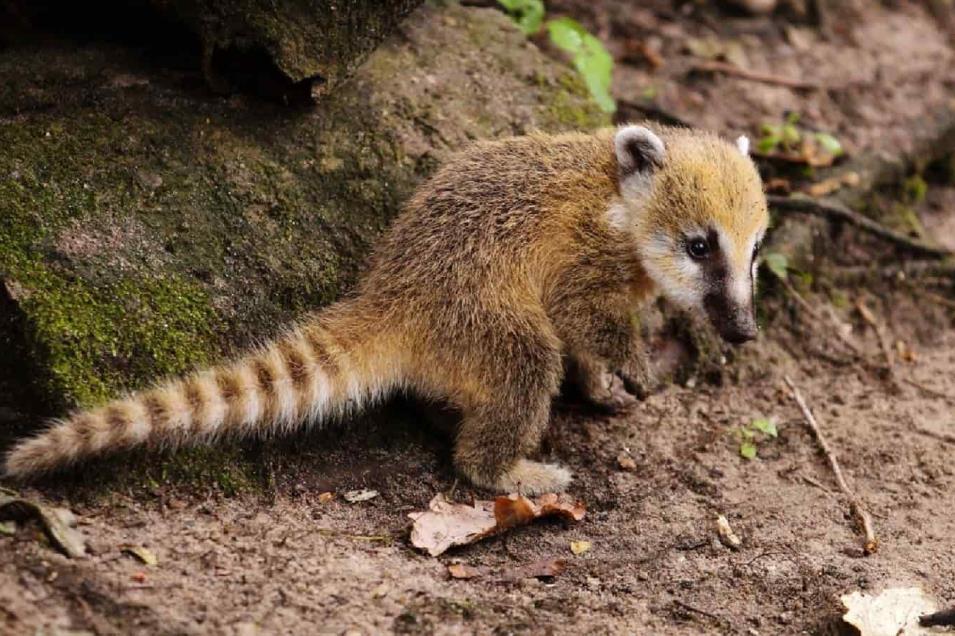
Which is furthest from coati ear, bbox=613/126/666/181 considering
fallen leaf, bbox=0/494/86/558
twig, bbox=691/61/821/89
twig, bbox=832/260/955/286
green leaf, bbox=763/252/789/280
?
twig, bbox=691/61/821/89

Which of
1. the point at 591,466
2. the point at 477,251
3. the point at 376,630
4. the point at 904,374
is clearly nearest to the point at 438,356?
the point at 477,251

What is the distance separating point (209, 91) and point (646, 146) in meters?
2.32

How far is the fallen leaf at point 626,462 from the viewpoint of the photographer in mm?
5284

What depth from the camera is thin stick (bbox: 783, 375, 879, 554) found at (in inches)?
186

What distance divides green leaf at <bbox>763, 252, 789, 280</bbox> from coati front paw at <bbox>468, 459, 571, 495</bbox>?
2.35 metres

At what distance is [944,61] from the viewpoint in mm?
9398

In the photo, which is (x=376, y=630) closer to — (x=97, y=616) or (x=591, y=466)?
(x=97, y=616)

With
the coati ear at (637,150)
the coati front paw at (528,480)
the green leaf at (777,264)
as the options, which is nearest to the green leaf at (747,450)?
the coati front paw at (528,480)

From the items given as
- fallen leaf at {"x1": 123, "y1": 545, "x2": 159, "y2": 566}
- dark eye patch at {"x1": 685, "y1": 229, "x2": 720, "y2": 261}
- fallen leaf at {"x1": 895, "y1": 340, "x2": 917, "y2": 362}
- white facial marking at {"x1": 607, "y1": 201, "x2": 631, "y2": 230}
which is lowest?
fallen leaf at {"x1": 895, "y1": 340, "x2": 917, "y2": 362}

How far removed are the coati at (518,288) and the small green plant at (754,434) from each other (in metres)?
0.77

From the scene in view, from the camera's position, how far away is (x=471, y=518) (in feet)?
15.3

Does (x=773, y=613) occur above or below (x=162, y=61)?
below

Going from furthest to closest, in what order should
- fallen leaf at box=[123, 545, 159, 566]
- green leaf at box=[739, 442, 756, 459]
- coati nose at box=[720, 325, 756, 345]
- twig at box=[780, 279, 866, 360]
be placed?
twig at box=[780, 279, 866, 360], green leaf at box=[739, 442, 756, 459], coati nose at box=[720, 325, 756, 345], fallen leaf at box=[123, 545, 159, 566]

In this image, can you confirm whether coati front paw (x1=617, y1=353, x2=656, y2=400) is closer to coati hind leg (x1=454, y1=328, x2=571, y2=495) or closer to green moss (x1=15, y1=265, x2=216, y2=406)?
coati hind leg (x1=454, y1=328, x2=571, y2=495)
